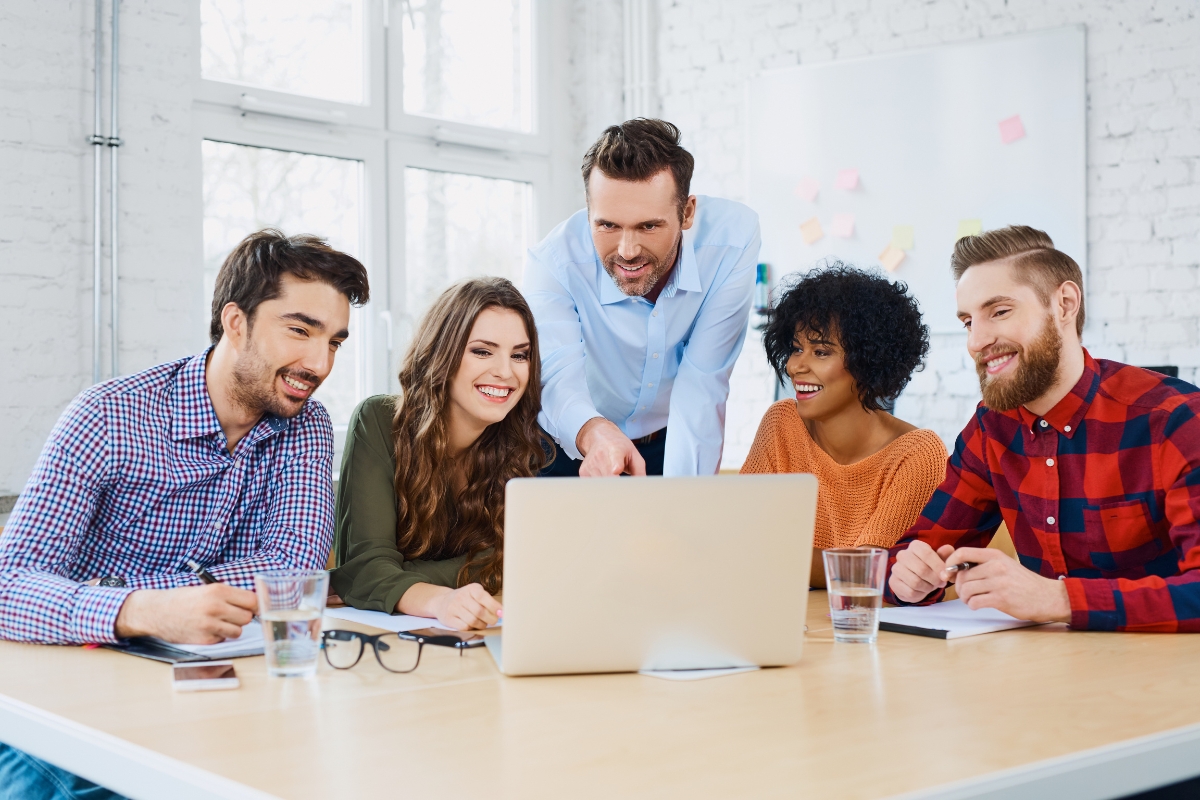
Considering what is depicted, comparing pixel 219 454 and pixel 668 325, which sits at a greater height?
pixel 668 325

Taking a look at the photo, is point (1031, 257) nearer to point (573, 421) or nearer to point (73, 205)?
point (573, 421)

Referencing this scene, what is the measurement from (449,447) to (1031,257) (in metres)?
0.99

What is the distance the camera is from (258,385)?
1754 mm

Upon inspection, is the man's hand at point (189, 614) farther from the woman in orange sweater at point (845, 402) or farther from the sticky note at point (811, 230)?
the sticky note at point (811, 230)

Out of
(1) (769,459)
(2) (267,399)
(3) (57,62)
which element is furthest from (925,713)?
(3) (57,62)

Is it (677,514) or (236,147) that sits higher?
(236,147)

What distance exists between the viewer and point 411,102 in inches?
190

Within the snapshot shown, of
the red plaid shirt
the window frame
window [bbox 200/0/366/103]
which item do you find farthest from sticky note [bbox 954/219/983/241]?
the red plaid shirt

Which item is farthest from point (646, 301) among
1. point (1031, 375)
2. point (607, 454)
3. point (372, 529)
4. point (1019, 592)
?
point (1019, 592)

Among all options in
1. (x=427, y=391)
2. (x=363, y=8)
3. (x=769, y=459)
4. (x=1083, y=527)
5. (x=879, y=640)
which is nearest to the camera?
(x=879, y=640)

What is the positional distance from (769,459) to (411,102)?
3.02m

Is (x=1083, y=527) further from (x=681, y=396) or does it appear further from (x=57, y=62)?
(x=57, y=62)

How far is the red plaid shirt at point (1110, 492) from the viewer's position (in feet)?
4.75

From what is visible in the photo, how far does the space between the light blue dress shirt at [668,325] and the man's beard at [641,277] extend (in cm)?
5
